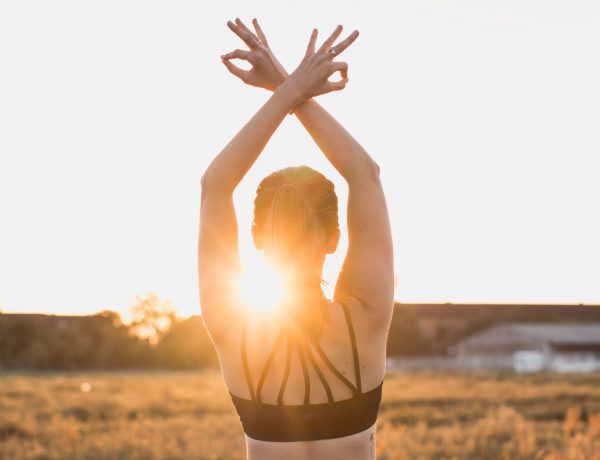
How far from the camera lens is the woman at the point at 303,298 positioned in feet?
5.46

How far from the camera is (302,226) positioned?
165 centimetres

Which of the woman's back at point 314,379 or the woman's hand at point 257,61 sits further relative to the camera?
the woman's hand at point 257,61

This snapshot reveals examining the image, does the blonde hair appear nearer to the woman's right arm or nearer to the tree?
the woman's right arm

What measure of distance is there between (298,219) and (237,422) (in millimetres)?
17916

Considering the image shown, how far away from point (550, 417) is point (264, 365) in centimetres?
2163

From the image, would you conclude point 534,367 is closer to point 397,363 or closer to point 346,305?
point 397,363

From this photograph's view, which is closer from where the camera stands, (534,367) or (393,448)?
(393,448)

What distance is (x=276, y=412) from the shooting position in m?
1.68

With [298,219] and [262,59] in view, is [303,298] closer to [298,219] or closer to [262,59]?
[298,219]

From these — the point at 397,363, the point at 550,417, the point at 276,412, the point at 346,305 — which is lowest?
the point at 397,363

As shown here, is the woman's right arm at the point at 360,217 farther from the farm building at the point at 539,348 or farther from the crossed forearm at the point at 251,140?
the farm building at the point at 539,348

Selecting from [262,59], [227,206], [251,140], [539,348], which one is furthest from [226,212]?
[539,348]

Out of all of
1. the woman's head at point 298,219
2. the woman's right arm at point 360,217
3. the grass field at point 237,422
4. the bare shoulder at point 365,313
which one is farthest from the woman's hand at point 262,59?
the grass field at point 237,422

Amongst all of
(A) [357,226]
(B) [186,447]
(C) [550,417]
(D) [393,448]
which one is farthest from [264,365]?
(C) [550,417]
